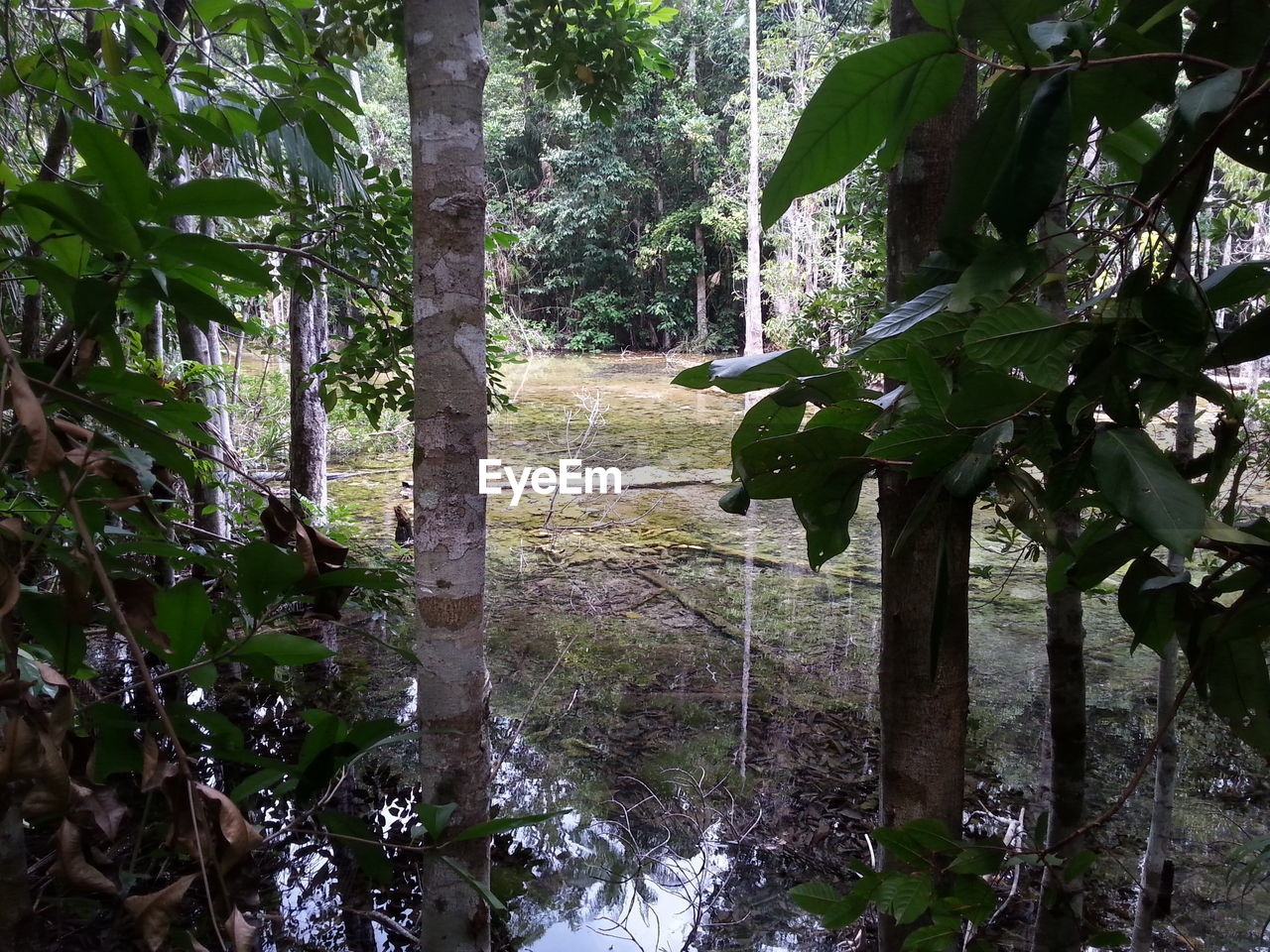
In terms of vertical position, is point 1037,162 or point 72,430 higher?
point 1037,162

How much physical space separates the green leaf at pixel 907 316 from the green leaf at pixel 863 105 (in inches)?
3.5

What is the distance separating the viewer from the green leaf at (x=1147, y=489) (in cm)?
35

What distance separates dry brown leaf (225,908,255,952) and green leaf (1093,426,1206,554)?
18.8 inches

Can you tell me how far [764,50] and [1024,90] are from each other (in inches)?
586

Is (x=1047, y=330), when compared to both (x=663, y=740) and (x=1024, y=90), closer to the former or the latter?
(x=1024, y=90)

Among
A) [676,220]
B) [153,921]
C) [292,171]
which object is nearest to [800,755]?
[292,171]

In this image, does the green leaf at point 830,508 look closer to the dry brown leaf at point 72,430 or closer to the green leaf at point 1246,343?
the green leaf at point 1246,343

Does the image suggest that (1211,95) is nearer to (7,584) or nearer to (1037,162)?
(1037,162)

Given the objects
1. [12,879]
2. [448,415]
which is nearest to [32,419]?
[12,879]

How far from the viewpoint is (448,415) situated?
3.67 ft

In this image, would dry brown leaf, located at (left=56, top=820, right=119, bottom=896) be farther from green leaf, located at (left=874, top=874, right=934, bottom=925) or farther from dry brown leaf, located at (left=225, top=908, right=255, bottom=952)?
green leaf, located at (left=874, top=874, right=934, bottom=925)

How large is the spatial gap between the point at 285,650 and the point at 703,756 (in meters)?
2.17

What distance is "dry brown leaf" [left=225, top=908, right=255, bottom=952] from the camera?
16.8 inches

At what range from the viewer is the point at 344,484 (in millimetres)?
6027
